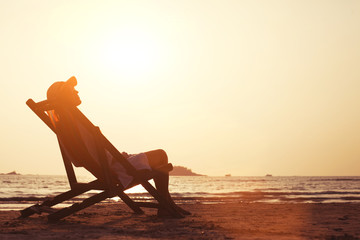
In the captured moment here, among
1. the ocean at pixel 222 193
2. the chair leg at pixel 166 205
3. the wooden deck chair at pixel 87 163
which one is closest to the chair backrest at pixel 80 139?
the wooden deck chair at pixel 87 163

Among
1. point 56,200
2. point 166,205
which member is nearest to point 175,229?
point 166,205

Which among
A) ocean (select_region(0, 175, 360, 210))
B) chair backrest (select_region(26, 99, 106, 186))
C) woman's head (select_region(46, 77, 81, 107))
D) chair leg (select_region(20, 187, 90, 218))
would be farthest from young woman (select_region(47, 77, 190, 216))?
ocean (select_region(0, 175, 360, 210))

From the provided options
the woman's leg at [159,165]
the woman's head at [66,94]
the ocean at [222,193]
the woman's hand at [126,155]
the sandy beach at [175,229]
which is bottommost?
the ocean at [222,193]

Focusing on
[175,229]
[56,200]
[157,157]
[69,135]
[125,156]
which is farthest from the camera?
[157,157]

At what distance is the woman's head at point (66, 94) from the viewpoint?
19.9 ft

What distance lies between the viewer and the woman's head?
19.9 feet

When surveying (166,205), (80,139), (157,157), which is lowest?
(166,205)

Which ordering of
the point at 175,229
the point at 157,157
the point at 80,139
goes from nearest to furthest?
the point at 175,229
the point at 80,139
the point at 157,157

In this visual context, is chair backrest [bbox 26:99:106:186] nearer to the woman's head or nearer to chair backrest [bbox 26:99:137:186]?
chair backrest [bbox 26:99:137:186]

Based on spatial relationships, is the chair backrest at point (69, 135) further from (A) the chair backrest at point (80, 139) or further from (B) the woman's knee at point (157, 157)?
(B) the woman's knee at point (157, 157)

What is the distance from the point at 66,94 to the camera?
6078mm

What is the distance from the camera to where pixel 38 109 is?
652 centimetres

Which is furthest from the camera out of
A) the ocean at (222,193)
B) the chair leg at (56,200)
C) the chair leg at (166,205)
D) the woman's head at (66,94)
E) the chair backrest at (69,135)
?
the ocean at (222,193)

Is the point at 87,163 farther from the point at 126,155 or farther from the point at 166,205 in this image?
the point at 166,205
